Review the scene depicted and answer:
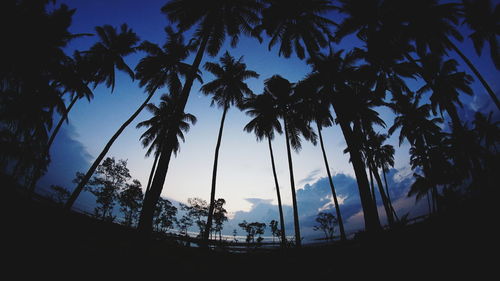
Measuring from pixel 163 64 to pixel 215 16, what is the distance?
7843 millimetres

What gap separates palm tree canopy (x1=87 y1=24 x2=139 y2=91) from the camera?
17828 millimetres

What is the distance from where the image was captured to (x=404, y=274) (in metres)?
3.13

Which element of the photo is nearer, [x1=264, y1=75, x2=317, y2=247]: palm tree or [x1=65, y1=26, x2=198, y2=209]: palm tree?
[x1=65, y1=26, x2=198, y2=209]: palm tree

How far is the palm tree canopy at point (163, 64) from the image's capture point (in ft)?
54.2

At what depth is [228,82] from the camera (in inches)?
753

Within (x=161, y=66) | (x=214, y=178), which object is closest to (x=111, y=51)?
(x=161, y=66)

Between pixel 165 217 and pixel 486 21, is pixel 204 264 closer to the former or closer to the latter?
pixel 486 21

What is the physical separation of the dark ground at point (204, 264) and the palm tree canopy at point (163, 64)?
47.2ft

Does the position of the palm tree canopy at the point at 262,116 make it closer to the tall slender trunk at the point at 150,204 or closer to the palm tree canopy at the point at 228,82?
the palm tree canopy at the point at 228,82

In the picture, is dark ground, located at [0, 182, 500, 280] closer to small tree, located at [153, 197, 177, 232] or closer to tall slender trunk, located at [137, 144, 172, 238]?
tall slender trunk, located at [137, 144, 172, 238]

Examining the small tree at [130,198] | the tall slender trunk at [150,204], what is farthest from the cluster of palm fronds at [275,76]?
the small tree at [130,198]

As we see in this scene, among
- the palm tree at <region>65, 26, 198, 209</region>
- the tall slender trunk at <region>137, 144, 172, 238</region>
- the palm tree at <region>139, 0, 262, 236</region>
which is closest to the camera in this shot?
the tall slender trunk at <region>137, 144, 172, 238</region>

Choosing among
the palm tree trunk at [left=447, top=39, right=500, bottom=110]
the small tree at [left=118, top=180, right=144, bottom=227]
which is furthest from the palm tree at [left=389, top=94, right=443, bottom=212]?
the small tree at [left=118, top=180, right=144, bottom=227]

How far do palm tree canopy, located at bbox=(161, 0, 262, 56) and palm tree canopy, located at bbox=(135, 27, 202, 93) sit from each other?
163 inches
